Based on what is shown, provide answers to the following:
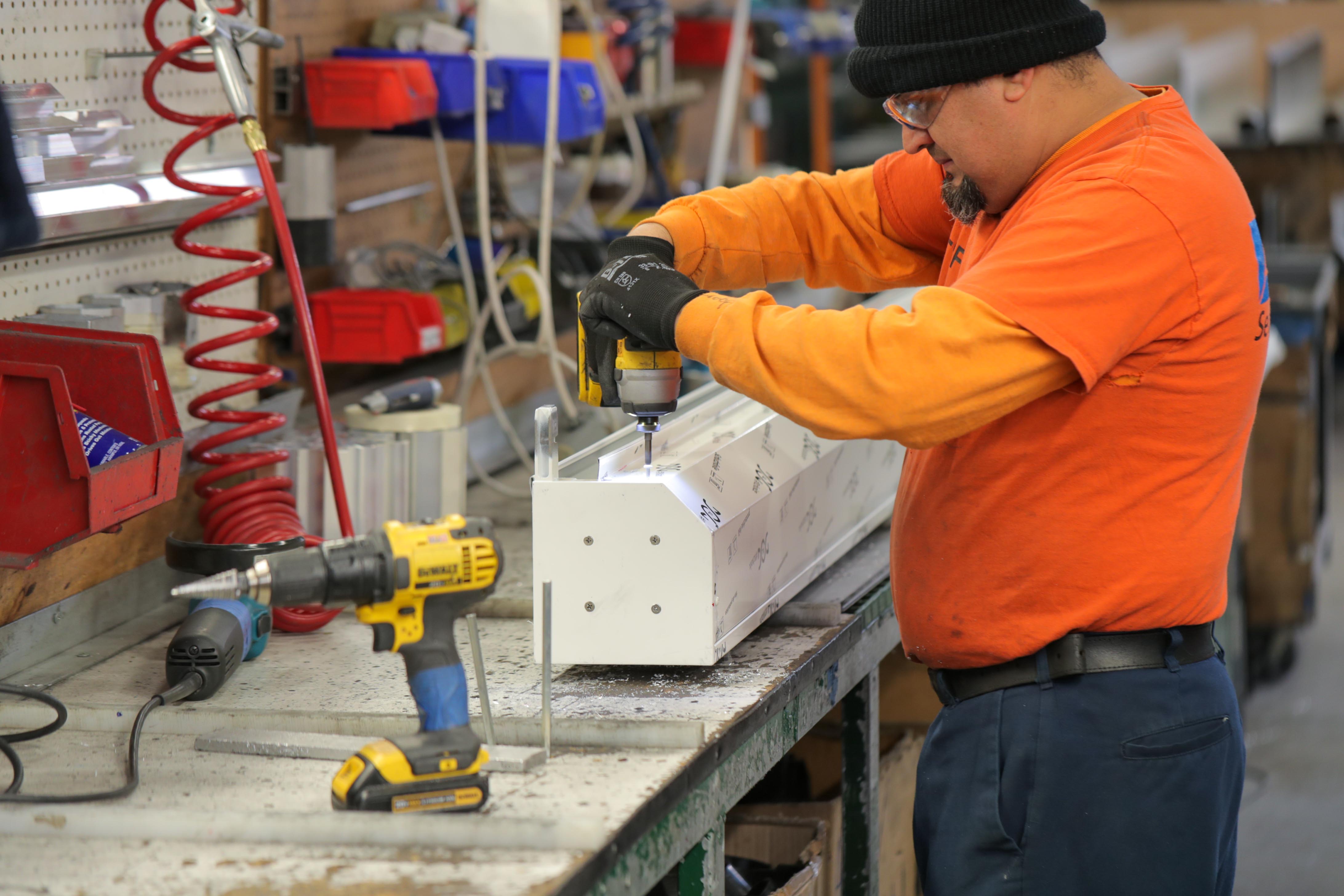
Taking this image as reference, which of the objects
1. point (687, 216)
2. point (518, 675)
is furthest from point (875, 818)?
point (687, 216)

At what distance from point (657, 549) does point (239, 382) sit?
70 centimetres

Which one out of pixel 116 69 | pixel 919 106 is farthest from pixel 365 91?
pixel 919 106

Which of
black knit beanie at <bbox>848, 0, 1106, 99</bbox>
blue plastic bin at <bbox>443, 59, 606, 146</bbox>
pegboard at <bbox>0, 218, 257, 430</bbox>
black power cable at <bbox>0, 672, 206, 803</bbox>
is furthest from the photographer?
blue plastic bin at <bbox>443, 59, 606, 146</bbox>

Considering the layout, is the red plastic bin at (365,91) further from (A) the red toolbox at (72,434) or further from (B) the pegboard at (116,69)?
(A) the red toolbox at (72,434)

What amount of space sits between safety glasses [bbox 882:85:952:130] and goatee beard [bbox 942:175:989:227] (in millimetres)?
79

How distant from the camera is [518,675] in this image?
1.51 m

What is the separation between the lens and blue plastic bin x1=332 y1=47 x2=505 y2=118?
2.23m

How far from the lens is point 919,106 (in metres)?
1.41

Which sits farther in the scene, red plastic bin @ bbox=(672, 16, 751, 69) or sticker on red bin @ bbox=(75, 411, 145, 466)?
red plastic bin @ bbox=(672, 16, 751, 69)

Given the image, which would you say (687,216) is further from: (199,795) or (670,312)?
(199,795)

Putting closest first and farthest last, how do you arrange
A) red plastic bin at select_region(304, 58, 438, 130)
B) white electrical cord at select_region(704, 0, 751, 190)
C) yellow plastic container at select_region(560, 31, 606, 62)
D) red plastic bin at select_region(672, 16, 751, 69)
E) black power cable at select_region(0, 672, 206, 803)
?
black power cable at select_region(0, 672, 206, 803)
red plastic bin at select_region(304, 58, 438, 130)
yellow plastic container at select_region(560, 31, 606, 62)
white electrical cord at select_region(704, 0, 751, 190)
red plastic bin at select_region(672, 16, 751, 69)

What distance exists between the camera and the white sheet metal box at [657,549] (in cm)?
140

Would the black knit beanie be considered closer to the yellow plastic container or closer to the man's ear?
the man's ear

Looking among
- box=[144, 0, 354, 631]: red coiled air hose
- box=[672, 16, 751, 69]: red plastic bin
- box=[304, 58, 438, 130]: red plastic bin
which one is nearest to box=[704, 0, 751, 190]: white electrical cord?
box=[672, 16, 751, 69]: red plastic bin
